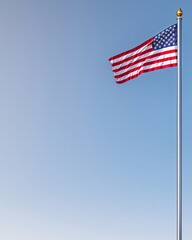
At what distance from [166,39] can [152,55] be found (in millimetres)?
1008

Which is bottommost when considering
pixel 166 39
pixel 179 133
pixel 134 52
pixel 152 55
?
pixel 179 133

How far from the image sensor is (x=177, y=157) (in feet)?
68.1

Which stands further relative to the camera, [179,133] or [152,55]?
[152,55]

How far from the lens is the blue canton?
73.6 ft

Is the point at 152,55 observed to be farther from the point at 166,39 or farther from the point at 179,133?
the point at 179,133

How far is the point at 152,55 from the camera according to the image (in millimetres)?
22578

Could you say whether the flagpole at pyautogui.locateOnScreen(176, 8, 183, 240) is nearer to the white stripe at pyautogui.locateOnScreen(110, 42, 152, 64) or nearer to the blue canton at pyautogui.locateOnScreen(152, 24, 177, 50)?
the blue canton at pyautogui.locateOnScreen(152, 24, 177, 50)

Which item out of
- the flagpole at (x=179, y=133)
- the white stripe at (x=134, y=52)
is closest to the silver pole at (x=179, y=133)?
the flagpole at (x=179, y=133)

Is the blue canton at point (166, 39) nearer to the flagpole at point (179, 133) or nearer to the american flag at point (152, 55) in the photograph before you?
the american flag at point (152, 55)

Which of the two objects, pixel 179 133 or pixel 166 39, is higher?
pixel 166 39

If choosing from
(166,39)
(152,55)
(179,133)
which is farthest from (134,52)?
(179,133)

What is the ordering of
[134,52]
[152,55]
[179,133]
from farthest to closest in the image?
[134,52] < [152,55] < [179,133]

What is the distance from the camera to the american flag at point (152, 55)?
22263mm

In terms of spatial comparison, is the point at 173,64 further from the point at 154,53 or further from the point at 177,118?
the point at 177,118
